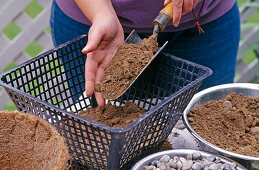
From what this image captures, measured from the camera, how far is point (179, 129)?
3.76ft

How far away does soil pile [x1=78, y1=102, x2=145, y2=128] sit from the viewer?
3.35ft

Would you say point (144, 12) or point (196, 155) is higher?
point (144, 12)

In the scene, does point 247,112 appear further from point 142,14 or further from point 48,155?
point 48,155

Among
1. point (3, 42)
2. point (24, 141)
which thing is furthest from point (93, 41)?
point (3, 42)

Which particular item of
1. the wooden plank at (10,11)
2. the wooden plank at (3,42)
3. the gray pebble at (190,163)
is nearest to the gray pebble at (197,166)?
the gray pebble at (190,163)

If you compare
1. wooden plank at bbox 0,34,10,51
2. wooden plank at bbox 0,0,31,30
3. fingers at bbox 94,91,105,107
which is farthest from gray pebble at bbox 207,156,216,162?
wooden plank at bbox 0,34,10,51

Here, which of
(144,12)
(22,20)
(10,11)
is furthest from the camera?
(22,20)

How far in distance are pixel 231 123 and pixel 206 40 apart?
432 mm

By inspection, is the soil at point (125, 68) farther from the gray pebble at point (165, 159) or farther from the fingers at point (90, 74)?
the gray pebble at point (165, 159)

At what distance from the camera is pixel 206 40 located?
53.6 inches

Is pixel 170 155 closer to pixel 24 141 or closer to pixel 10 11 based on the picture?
pixel 24 141

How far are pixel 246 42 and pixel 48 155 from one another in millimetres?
2577

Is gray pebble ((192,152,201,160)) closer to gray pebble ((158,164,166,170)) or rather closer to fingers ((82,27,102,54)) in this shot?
gray pebble ((158,164,166,170))

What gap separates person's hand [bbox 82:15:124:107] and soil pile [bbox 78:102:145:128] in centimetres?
3
